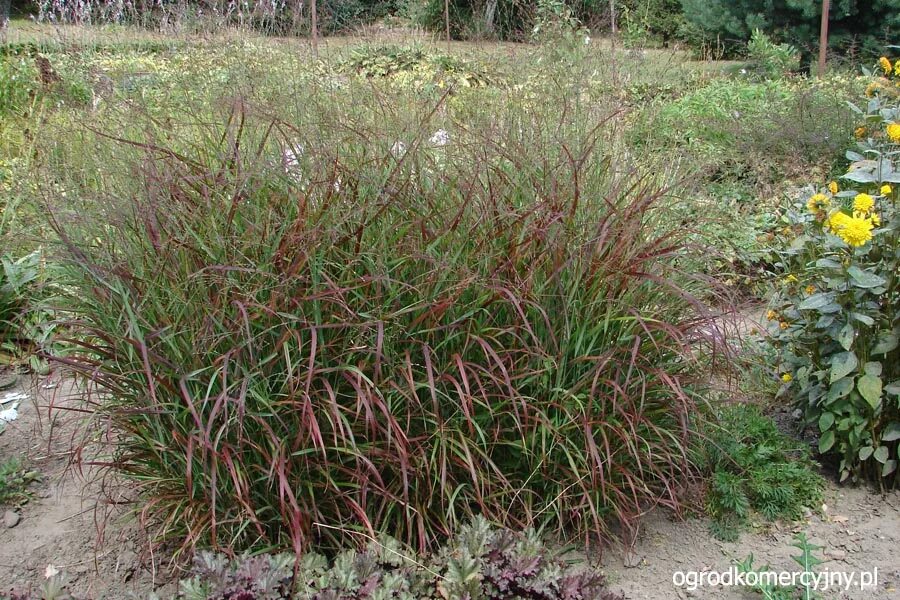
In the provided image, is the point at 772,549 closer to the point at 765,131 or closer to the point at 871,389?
the point at 871,389

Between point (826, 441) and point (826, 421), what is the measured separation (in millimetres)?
82

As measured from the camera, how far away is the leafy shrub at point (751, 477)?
9.81 feet

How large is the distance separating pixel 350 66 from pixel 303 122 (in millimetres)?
985

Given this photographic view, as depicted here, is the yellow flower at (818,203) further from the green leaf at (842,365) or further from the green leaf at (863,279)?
the green leaf at (842,365)

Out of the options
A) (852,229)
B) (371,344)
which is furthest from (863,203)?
(371,344)

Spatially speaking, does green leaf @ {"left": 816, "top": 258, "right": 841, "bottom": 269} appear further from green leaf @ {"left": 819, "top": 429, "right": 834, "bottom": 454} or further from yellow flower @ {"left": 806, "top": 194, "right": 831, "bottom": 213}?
green leaf @ {"left": 819, "top": 429, "right": 834, "bottom": 454}

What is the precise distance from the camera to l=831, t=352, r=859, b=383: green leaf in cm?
297

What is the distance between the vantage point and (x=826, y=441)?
3.12 m

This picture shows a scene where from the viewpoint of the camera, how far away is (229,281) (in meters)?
2.51

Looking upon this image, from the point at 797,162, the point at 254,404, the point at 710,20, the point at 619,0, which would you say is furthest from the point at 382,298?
the point at 710,20

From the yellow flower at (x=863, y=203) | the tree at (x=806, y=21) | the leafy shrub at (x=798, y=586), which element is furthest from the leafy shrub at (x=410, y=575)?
the tree at (x=806, y=21)

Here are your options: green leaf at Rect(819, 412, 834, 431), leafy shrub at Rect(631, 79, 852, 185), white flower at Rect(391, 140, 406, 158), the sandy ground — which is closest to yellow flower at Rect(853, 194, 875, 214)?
green leaf at Rect(819, 412, 834, 431)

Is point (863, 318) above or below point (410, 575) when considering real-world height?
above

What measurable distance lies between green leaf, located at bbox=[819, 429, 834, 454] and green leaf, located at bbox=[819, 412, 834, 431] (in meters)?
0.03
